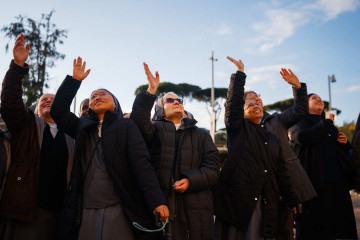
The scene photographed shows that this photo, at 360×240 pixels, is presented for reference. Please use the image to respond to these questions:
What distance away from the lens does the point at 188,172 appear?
3.33 meters

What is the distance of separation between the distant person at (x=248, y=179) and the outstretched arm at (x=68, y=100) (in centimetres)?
151

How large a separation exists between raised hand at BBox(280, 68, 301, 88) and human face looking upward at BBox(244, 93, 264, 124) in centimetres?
Answer: 46

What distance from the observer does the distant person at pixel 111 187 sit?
2934 millimetres

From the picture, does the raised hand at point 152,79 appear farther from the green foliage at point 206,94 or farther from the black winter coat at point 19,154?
the green foliage at point 206,94

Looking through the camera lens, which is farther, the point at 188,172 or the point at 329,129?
the point at 329,129

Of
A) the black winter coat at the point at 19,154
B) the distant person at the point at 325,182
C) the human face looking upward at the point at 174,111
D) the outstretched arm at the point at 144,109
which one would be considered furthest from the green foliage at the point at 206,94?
the black winter coat at the point at 19,154

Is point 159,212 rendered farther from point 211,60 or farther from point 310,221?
point 211,60

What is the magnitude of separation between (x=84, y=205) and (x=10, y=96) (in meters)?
1.13

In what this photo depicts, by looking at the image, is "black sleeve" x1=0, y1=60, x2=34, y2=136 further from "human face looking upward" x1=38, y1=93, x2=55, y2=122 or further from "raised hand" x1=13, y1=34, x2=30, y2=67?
"human face looking upward" x1=38, y1=93, x2=55, y2=122

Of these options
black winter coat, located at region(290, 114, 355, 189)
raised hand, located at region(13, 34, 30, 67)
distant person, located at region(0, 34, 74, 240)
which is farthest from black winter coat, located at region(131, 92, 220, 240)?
black winter coat, located at region(290, 114, 355, 189)

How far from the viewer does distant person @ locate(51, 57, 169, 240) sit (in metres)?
2.93

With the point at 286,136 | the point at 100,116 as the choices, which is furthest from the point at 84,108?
the point at 286,136

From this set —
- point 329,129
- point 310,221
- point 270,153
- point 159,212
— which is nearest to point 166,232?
point 159,212

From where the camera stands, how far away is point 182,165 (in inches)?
137
